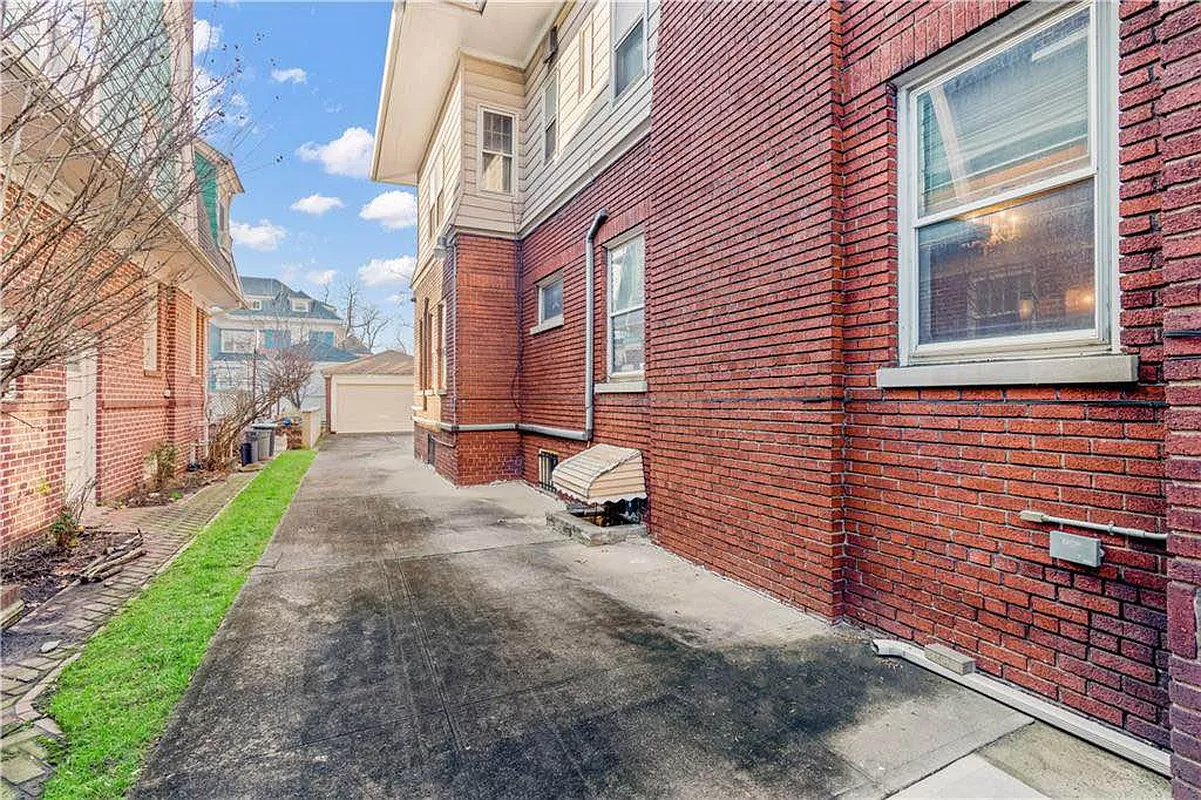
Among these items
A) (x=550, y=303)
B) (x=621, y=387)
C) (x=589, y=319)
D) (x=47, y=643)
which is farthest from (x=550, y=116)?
(x=47, y=643)

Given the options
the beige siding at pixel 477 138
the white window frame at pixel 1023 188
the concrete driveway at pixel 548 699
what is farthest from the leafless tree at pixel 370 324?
the white window frame at pixel 1023 188

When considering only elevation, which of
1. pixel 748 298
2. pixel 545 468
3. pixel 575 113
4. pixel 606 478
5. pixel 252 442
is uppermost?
pixel 575 113

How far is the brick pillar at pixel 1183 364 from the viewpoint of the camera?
6.42 feet

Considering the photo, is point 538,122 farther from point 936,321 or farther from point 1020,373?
point 1020,373

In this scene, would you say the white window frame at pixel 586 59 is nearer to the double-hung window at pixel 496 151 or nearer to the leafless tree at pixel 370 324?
the double-hung window at pixel 496 151

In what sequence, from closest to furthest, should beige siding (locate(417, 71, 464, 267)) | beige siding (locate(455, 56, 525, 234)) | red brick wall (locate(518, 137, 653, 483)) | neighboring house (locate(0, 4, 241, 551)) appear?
neighboring house (locate(0, 4, 241, 551)) < red brick wall (locate(518, 137, 653, 483)) < beige siding (locate(455, 56, 525, 234)) < beige siding (locate(417, 71, 464, 267))

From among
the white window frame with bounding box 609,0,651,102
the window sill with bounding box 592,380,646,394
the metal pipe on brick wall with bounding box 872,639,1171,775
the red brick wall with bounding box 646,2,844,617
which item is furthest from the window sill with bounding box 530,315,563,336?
the metal pipe on brick wall with bounding box 872,639,1171,775

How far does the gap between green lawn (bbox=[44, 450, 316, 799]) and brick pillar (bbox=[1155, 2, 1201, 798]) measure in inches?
Answer: 149

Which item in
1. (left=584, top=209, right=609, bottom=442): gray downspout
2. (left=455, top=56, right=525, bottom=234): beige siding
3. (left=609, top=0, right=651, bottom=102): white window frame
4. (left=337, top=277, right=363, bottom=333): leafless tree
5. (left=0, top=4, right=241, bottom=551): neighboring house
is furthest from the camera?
(left=337, top=277, right=363, bottom=333): leafless tree

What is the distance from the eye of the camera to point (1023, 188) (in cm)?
285

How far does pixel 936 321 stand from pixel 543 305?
6.90m

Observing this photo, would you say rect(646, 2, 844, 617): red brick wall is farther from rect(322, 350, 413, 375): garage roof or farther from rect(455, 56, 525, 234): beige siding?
rect(322, 350, 413, 375): garage roof

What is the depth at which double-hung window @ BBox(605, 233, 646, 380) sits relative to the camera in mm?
6613

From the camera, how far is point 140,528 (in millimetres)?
6492
